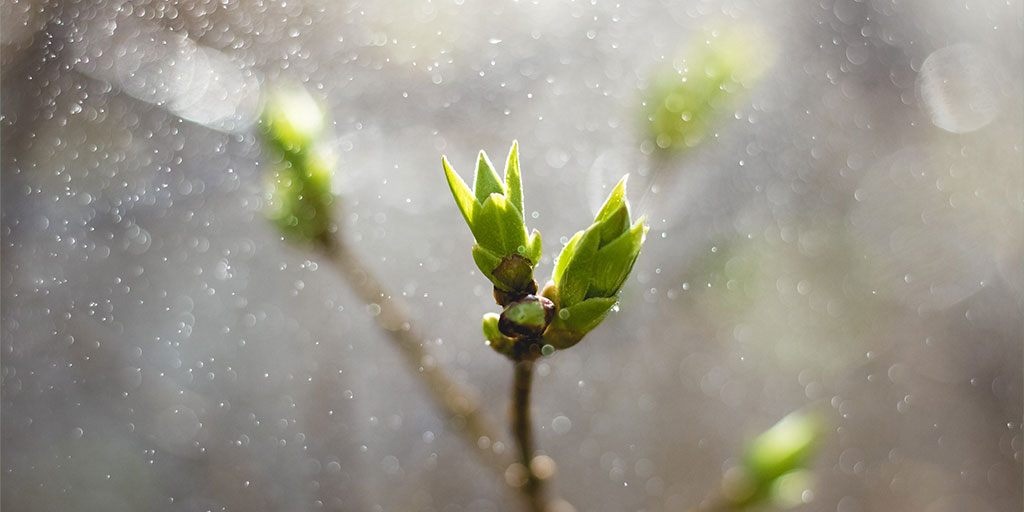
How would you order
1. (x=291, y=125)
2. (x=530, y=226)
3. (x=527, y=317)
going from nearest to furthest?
1. (x=527, y=317)
2. (x=291, y=125)
3. (x=530, y=226)

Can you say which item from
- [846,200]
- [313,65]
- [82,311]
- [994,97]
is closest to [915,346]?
[846,200]

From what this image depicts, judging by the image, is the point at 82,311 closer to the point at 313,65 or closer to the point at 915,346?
the point at 313,65

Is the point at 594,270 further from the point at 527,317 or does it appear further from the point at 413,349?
the point at 413,349

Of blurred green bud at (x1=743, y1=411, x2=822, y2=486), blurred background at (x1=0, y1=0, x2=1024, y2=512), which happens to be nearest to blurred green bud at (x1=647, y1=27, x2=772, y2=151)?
blurred background at (x1=0, y1=0, x2=1024, y2=512)

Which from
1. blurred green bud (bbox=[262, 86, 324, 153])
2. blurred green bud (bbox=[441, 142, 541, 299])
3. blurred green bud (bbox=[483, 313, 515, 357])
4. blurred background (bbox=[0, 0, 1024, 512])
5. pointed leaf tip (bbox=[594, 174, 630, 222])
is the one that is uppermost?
pointed leaf tip (bbox=[594, 174, 630, 222])

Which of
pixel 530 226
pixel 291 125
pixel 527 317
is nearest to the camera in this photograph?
pixel 527 317

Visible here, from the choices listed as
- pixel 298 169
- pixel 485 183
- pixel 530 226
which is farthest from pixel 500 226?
pixel 530 226

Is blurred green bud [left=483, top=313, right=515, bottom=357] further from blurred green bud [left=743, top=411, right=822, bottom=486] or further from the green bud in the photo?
blurred green bud [left=743, top=411, right=822, bottom=486]
